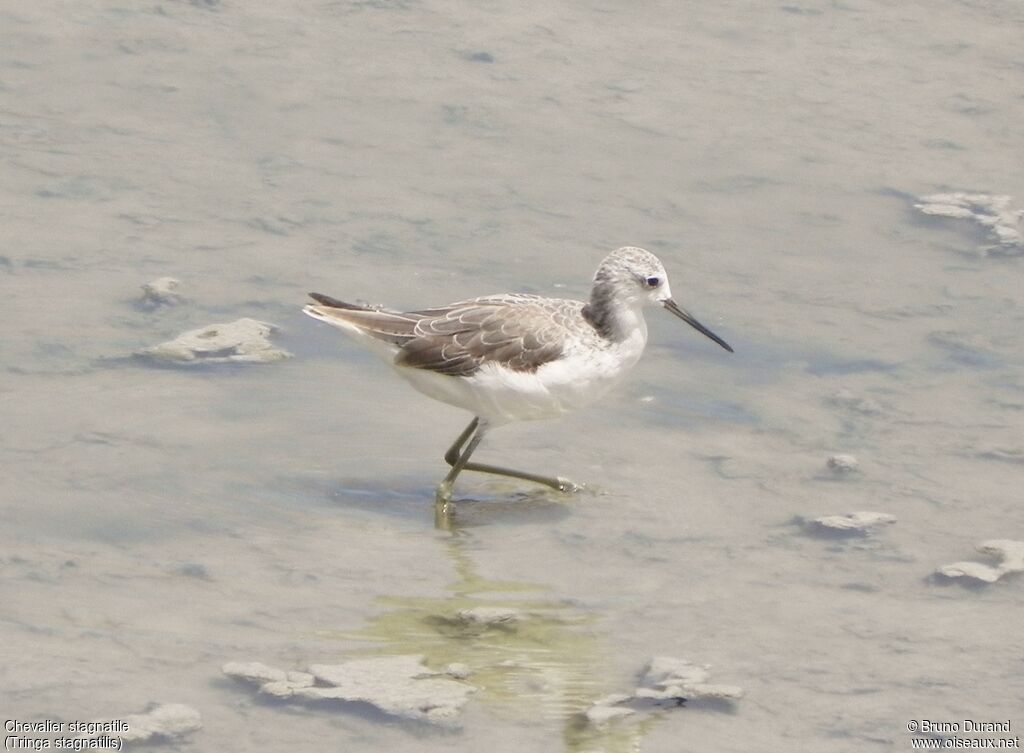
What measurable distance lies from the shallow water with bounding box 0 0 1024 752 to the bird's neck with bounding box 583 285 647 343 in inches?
24.7

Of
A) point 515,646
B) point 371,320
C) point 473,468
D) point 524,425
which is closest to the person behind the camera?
point 515,646

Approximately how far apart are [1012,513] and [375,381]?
132 inches

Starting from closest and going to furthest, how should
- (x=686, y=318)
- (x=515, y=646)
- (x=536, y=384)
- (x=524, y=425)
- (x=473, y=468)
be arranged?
(x=515, y=646), (x=536, y=384), (x=473, y=468), (x=686, y=318), (x=524, y=425)

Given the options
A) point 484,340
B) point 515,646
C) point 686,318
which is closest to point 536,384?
point 484,340

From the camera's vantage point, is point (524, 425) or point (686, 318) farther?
point (524, 425)

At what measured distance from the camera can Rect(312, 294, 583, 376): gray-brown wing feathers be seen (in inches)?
320

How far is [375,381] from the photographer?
30.2 feet

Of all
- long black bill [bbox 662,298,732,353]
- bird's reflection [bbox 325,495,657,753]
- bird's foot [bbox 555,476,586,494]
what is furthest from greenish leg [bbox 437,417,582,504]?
long black bill [bbox 662,298,732,353]

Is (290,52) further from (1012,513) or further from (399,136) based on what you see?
(1012,513)

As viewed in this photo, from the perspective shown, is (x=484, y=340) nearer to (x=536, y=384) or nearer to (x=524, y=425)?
(x=536, y=384)

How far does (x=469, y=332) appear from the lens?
27.0ft

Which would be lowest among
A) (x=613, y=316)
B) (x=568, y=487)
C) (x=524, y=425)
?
(x=524, y=425)

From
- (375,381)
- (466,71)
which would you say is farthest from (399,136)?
(375,381)

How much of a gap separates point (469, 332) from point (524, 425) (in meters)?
1.09
